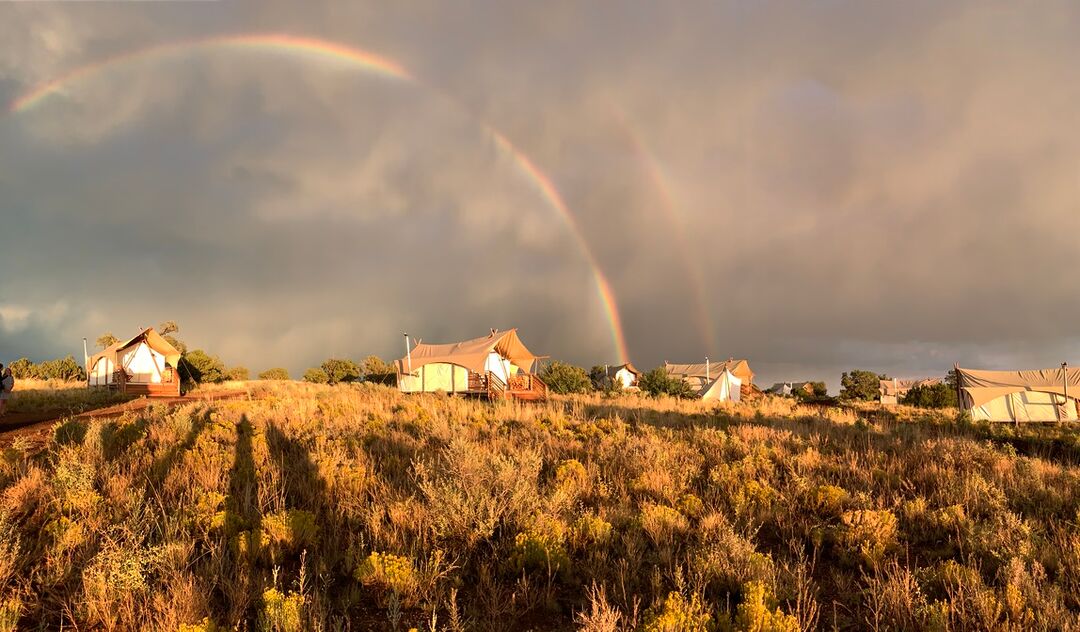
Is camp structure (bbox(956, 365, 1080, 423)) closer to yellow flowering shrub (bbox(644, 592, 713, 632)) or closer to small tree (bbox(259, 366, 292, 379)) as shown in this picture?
yellow flowering shrub (bbox(644, 592, 713, 632))

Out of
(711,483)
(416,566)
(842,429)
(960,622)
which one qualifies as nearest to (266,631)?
(416,566)

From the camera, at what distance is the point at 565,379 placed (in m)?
38.1

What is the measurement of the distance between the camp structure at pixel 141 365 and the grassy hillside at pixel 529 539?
25634 mm

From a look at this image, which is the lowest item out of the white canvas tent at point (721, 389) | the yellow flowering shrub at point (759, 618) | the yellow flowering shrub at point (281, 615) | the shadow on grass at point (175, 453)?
the yellow flowering shrub at point (759, 618)

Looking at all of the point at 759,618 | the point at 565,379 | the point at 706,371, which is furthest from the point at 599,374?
the point at 759,618

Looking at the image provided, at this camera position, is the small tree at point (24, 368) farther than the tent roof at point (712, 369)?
No

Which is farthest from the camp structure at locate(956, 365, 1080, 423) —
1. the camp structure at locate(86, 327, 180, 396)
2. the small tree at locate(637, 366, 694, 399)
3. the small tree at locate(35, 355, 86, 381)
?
the small tree at locate(35, 355, 86, 381)

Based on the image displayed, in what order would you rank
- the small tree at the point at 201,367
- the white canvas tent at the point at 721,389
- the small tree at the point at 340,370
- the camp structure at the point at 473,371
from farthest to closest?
the small tree at the point at 340,370, the small tree at the point at 201,367, the white canvas tent at the point at 721,389, the camp structure at the point at 473,371

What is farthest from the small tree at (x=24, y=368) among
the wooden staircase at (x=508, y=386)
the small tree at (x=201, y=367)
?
the wooden staircase at (x=508, y=386)

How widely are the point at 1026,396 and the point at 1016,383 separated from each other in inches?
28.8

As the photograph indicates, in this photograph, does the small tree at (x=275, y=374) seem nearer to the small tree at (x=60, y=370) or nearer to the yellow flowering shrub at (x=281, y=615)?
the small tree at (x=60, y=370)

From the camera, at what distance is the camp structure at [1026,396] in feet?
82.3

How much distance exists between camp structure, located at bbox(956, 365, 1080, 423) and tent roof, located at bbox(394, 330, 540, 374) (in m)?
25.8

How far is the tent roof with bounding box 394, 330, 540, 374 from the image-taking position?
33062mm
